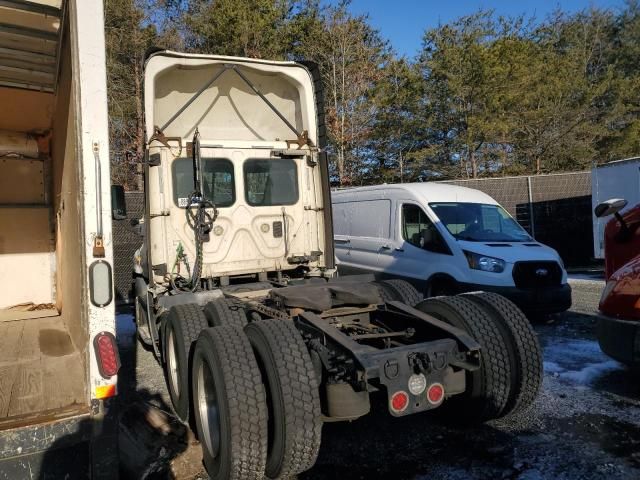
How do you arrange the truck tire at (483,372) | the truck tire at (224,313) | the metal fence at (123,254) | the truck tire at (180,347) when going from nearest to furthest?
the truck tire at (483,372)
the truck tire at (180,347)
the truck tire at (224,313)
the metal fence at (123,254)

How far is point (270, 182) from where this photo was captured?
6172 mm

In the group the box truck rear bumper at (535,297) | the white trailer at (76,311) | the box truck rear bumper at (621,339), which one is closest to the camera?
the white trailer at (76,311)

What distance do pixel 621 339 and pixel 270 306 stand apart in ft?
9.92

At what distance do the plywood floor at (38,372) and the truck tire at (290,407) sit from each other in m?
1.09

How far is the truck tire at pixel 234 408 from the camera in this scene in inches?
119

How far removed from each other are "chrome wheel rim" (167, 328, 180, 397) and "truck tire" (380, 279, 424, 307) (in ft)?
7.38

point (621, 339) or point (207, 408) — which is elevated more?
point (621, 339)

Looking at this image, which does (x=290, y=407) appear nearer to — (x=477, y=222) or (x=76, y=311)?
(x=76, y=311)

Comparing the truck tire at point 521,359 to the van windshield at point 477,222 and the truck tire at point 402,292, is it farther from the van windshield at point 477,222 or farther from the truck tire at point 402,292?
the van windshield at point 477,222

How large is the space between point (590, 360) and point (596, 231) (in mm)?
7289

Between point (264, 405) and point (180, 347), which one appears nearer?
point (264, 405)

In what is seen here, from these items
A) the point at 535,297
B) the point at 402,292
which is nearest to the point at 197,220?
the point at 402,292

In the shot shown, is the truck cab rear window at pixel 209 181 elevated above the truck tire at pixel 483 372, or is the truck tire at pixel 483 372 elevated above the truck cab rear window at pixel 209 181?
the truck cab rear window at pixel 209 181

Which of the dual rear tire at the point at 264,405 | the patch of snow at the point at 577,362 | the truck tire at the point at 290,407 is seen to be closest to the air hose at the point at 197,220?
the dual rear tire at the point at 264,405
